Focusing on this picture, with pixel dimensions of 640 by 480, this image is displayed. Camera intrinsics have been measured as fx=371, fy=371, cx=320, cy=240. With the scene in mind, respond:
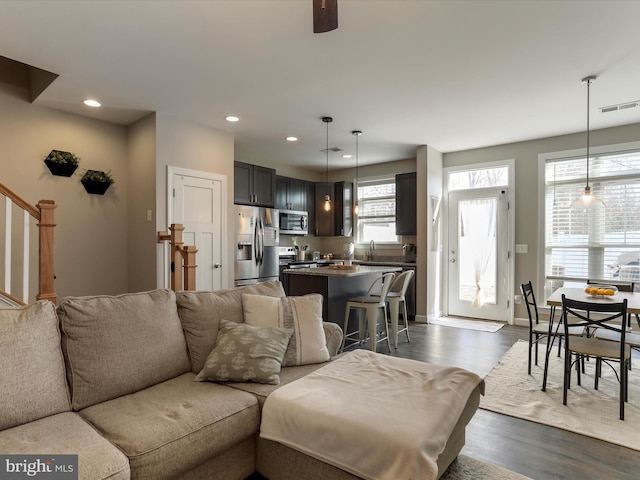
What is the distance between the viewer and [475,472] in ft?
6.63

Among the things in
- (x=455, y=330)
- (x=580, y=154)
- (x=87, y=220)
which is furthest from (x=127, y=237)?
(x=580, y=154)

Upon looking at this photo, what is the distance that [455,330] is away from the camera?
206 inches

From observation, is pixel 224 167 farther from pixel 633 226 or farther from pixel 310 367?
pixel 633 226

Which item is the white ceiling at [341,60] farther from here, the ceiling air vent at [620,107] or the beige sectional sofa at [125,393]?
the beige sectional sofa at [125,393]

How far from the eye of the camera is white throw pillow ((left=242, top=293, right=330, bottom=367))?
235 cm

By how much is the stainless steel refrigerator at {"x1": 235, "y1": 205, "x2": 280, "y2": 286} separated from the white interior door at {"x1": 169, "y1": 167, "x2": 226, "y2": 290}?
0.26m

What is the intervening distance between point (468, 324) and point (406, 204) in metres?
2.14

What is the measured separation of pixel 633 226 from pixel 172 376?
555cm

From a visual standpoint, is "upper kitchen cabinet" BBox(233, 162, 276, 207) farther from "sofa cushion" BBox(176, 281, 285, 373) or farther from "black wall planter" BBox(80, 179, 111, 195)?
"sofa cushion" BBox(176, 281, 285, 373)

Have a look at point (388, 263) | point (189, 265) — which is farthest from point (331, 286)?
point (388, 263)

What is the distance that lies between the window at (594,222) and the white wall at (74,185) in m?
5.79

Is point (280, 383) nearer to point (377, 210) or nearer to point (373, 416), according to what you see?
point (373, 416)

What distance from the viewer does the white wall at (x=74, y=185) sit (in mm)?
3854

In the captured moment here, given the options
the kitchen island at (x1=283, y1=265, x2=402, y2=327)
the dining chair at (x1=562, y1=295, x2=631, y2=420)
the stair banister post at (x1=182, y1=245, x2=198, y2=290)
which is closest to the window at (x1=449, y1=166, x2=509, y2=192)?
the kitchen island at (x1=283, y1=265, x2=402, y2=327)
